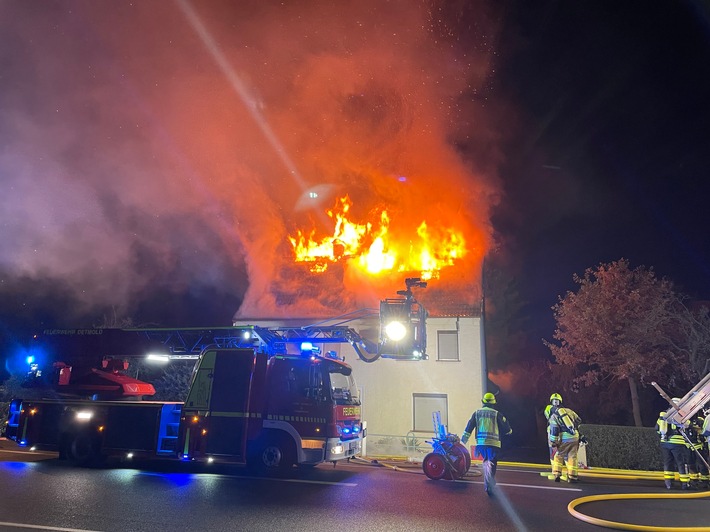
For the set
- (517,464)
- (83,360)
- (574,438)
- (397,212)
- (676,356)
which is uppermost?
(397,212)

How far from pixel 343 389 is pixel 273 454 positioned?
1.90 meters

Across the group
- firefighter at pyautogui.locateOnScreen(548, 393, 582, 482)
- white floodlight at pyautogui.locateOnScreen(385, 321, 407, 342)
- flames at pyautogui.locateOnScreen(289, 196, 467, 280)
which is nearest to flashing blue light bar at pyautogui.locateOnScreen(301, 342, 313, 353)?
white floodlight at pyautogui.locateOnScreen(385, 321, 407, 342)

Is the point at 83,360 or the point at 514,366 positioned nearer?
the point at 83,360

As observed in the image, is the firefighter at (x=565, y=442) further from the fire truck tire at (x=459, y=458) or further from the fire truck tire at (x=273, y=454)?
the fire truck tire at (x=273, y=454)

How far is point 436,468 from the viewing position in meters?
9.53

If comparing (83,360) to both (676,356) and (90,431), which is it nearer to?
(90,431)

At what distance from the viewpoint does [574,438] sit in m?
9.63

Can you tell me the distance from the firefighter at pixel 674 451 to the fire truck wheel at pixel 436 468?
4195 millimetres

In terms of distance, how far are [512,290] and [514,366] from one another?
5915mm

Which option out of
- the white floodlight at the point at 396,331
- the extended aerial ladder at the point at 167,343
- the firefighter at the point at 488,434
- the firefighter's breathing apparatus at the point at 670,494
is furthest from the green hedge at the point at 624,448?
the white floodlight at the point at 396,331

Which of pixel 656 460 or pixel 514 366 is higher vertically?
pixel 514 366

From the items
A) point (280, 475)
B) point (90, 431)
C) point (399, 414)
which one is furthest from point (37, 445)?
point (399, 414)

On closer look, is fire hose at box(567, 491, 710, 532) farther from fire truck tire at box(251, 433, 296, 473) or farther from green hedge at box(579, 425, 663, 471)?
green hedge at box(579, 425, 663, 471)

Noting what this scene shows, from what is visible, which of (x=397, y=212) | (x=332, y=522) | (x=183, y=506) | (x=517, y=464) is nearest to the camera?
(x=332, y=522)
